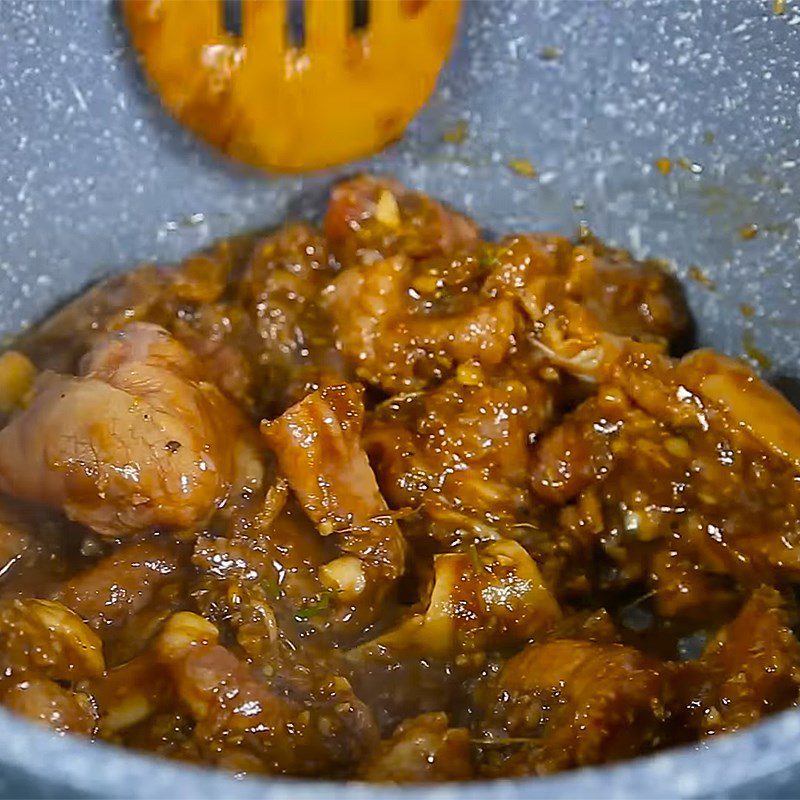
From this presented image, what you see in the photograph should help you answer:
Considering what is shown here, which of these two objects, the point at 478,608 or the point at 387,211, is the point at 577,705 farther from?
the point at 387,211

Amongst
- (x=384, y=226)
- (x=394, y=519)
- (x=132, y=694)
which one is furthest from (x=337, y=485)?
(x=384, y=226)

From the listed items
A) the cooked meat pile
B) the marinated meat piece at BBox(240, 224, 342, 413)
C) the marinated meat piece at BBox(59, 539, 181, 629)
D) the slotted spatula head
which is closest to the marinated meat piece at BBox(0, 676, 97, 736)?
the cooked meat pile

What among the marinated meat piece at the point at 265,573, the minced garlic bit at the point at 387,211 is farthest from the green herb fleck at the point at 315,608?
the minced garlic bit at the point at 387,211

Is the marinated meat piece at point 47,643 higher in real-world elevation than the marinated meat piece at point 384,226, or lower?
lower

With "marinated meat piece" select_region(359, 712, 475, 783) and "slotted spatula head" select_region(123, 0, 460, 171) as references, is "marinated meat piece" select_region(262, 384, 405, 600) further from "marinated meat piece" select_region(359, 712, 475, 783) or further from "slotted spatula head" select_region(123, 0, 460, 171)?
"slotted spatula head" select_region(123, 0, 460, 171)

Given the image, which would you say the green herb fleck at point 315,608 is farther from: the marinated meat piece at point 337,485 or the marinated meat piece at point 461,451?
the marinated meat piece at point 461,451

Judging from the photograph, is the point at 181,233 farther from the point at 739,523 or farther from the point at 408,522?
the point at 739,523
